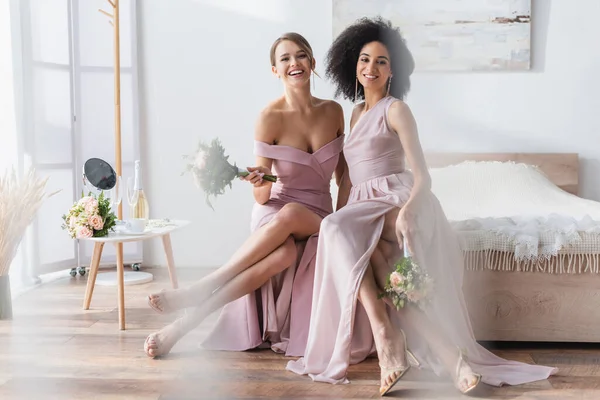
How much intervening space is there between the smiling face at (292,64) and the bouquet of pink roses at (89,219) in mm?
621

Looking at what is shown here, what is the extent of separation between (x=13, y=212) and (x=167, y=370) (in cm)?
53

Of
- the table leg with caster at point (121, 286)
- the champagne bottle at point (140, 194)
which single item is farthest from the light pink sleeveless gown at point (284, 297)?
the champagne bottle at point (140, 194)

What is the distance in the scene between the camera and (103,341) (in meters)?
1.50

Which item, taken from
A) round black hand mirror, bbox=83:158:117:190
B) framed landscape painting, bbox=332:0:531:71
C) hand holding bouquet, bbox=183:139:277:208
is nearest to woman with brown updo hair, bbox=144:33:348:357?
round black hand mirror, bbox=83:158:117:190

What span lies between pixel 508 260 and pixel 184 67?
0.85 metres

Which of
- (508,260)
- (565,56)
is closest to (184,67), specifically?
(565,56)

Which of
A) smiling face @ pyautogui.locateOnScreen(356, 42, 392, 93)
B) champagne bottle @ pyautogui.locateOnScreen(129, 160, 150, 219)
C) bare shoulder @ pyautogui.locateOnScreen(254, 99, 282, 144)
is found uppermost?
smiling face @ pyautogui.locateOnScreen(356, 42, 392, 93)

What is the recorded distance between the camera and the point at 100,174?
1.19 meters

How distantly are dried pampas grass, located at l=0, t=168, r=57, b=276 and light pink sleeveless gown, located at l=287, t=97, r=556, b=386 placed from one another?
50cm

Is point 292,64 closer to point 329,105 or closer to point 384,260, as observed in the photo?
point 329,105

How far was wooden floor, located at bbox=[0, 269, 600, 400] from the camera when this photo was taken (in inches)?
46.5

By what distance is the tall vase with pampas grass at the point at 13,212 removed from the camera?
1.22 meters

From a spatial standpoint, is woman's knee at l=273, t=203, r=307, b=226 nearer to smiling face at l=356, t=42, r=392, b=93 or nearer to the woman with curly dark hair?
the woman with curly dark hair

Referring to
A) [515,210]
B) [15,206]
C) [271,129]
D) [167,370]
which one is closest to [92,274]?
[15,206]
